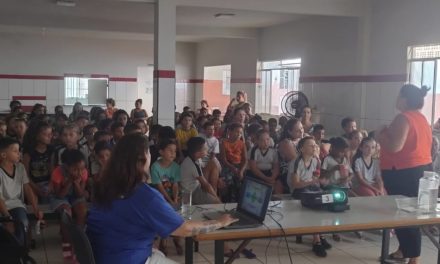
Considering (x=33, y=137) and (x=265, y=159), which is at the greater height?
(x=33, y=137)

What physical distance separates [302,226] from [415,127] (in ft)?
4.63

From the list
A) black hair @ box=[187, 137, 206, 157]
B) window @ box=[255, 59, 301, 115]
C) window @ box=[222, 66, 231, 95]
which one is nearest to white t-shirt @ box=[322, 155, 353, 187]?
black hair @ box=[187, 137, 206, 157]

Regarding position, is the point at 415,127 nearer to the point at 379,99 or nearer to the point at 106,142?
the point at 106,142

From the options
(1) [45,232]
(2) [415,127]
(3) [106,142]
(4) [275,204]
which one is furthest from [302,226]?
(1) [45,232]

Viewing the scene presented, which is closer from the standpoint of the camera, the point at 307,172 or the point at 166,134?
the point at 307,172

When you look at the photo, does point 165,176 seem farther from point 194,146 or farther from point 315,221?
point 315,221

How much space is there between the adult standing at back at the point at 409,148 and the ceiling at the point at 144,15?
5164 millimetres

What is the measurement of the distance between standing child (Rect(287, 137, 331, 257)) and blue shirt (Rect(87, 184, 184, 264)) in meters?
2.40

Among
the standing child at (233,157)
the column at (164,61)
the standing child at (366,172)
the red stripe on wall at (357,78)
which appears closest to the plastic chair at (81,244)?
the standing child at (233,157)

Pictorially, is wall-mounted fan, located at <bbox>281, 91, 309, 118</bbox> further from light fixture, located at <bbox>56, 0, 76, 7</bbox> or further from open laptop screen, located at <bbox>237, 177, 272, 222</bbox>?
open laptop screen, located at <bbox>237, 177, 272, 222</bbox>

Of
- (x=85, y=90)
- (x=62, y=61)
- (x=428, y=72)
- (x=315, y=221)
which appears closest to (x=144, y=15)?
(x=62, y=61)

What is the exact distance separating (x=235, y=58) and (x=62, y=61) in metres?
5.21

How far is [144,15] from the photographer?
35.6ft

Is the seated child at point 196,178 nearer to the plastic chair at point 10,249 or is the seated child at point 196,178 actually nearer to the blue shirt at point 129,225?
the plastic chair at point 10,249
